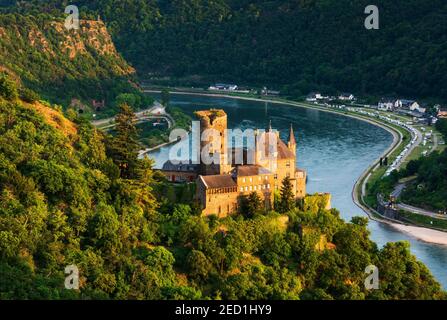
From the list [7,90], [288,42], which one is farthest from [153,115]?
[7,90]

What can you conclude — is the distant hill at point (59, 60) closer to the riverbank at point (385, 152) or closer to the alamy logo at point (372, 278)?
the riverbank at point (385, 152)

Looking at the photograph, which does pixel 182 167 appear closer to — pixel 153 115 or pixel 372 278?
pixel 372 278

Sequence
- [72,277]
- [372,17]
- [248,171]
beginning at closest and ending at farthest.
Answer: [72,277], [248,171], [372,17]

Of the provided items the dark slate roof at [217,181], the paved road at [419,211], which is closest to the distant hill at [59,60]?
the paved road at [419,211]

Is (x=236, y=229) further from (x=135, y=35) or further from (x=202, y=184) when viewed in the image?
(x=135, y=35)

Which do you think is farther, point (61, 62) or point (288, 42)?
point (288, 42)

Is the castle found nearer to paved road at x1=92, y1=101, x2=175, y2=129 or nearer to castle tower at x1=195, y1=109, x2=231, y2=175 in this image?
castle tower at x1=195, y1=109, x2=231, y2=175
